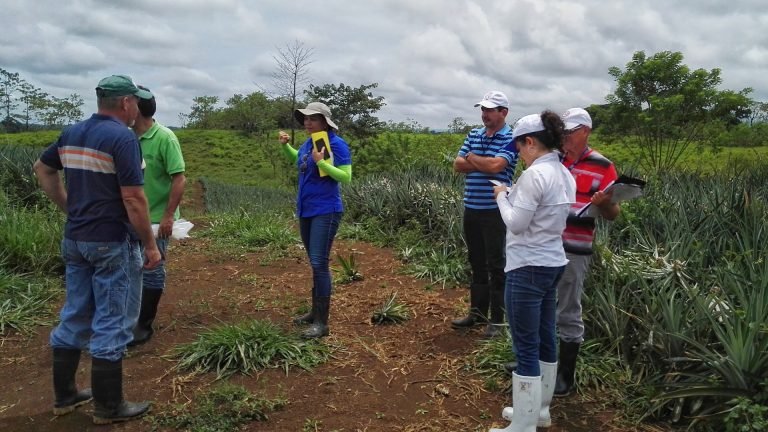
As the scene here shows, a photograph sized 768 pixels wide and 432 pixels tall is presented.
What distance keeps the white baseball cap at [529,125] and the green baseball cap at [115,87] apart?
1976mm

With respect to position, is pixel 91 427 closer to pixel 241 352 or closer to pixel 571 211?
pixel 241 352

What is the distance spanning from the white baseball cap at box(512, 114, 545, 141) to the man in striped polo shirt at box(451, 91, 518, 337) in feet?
3.62

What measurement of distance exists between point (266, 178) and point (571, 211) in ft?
95.6

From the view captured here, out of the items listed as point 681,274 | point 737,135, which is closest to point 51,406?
point 681,274

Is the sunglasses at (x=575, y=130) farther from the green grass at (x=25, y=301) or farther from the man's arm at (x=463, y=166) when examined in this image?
the green grass at (x=25, y=301)

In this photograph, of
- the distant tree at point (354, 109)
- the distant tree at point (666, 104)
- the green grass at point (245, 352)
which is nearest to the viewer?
the green grass at point (245, 352)

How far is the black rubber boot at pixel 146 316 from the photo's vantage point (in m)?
4.18

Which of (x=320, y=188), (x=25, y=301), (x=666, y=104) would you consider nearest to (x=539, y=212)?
(x=320, y=188)

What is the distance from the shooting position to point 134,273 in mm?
3164

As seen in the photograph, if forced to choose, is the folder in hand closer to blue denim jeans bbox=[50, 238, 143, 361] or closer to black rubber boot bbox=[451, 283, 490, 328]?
black rubber boot bbox=[451, 283, 490, 328]

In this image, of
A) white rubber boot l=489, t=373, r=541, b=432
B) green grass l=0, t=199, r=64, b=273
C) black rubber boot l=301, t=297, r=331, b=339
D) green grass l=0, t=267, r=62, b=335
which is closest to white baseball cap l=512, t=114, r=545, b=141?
white rubber boot l=489, t=373, r=541, b=432

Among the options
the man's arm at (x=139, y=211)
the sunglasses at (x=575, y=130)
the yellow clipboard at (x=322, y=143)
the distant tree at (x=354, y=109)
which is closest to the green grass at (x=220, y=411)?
the man's arm at (x=139, y=211)

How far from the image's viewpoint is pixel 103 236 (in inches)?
115

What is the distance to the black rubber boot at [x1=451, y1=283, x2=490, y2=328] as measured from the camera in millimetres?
4520
